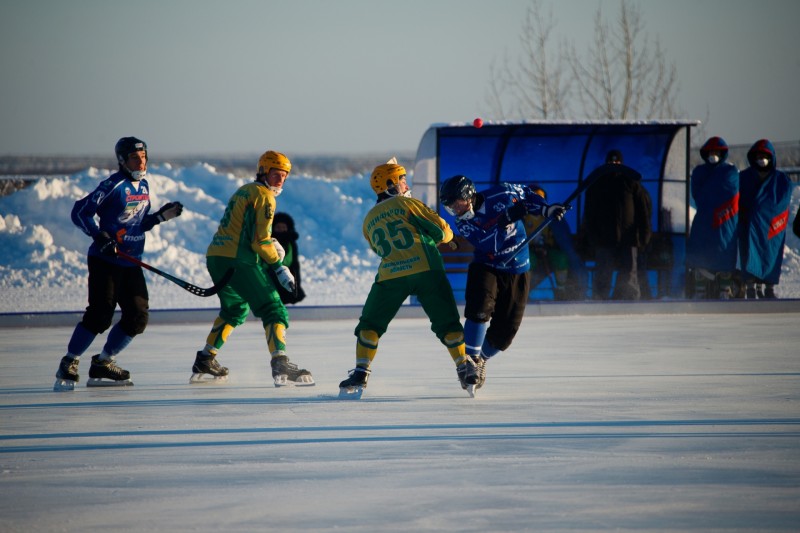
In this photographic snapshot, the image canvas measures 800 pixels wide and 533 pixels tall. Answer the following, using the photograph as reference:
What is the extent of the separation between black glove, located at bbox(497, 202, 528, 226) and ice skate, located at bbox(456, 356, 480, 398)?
846mm

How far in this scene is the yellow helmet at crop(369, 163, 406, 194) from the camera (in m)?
Result: 6.90

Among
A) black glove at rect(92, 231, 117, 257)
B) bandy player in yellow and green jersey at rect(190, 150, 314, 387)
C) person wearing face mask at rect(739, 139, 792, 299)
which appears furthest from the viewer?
Answer: person wearing face mask at rect(739, 139, 792, 299)

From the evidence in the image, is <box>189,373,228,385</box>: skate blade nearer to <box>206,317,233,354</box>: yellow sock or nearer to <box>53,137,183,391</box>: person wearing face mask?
<box>206,317,233,354</box>: yellow sock

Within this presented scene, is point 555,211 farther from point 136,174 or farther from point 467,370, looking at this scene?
point 136,174

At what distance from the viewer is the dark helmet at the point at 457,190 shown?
6.94 metres

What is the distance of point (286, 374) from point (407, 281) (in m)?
1.11

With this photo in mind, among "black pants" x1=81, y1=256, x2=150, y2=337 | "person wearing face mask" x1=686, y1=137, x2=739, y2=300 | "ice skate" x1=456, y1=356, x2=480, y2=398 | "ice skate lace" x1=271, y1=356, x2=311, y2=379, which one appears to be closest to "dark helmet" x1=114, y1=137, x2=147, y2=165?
"black pants" x1=81, y1=256, x2=150, y2=337

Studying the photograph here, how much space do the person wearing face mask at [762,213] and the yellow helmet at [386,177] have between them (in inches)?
323

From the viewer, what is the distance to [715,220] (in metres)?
14.1

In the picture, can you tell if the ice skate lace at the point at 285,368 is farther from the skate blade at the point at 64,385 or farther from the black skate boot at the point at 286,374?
the skate blade at the point at 64,385

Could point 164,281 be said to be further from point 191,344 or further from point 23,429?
point 23,429

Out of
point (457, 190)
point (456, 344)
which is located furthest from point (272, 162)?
point (456, 344)

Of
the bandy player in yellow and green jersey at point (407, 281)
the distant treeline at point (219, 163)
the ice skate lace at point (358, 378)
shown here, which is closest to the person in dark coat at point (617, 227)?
the bandy player in yellow and green jersey at point (407, 281)

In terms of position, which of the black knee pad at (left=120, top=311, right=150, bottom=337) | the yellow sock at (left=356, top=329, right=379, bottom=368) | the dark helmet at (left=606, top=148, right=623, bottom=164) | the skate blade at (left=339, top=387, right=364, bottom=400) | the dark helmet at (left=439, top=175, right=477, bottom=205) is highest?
the dark helmet at (left=606, top=148, right=623, bottom=164)
